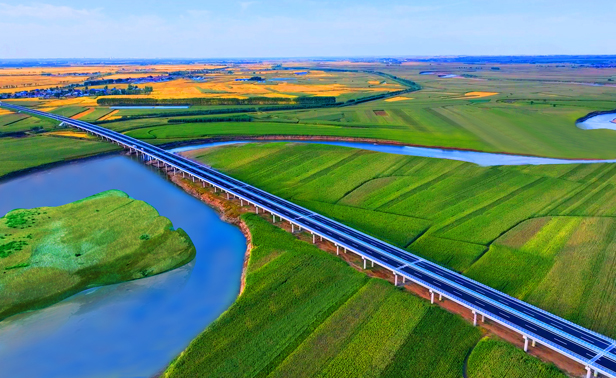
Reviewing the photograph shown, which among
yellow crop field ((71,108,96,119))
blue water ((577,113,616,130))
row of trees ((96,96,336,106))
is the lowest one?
blue water ((577,113,616,130))

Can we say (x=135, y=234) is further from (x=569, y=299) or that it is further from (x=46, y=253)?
(x=569, y=299)

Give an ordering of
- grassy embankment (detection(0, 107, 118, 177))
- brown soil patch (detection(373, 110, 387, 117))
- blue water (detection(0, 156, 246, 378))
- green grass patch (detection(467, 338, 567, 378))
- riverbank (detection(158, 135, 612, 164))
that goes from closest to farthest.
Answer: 1. green grass patch (detection(467, 338, 567, 378))
2. blue water (detection(0, 156, 246, 378))
3. grassy embankment (detection(0, 107, 118, 177))
4. riverbank (detection(158, 135, 612, 164))
5. brown soil patch (detection(373, 110, 387, 117))

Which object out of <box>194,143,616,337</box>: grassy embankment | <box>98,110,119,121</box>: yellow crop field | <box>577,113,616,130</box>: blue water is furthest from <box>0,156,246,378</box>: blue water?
<box>577,113,616,130</box>: blue water

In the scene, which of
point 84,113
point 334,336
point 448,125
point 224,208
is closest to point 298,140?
point 448,125

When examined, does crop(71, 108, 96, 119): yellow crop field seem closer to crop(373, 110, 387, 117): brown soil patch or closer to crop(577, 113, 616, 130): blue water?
crop(373, 110, 387, 117): brown soil patch

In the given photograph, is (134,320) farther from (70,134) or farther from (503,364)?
(70,134)

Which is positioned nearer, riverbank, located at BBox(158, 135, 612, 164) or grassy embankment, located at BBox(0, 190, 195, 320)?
grassy embankment, located at BBox(0, 190, 195, 320)
